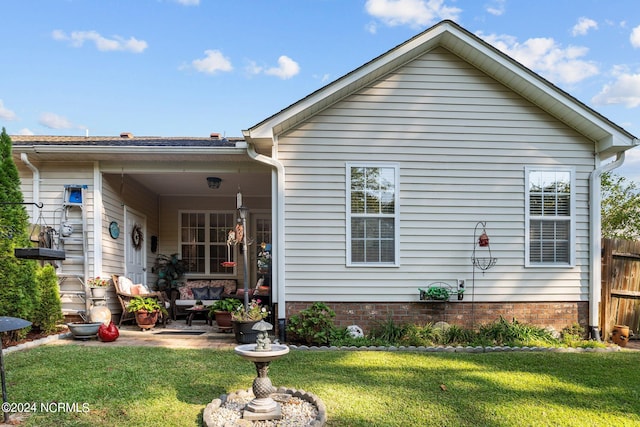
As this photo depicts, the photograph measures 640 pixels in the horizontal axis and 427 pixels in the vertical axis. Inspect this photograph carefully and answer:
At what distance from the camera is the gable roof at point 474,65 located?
247 inches

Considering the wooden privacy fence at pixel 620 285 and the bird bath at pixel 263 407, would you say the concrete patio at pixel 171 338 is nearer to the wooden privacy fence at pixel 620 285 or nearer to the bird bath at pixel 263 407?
the bird bath at pixel 263 407

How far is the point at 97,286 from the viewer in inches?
275

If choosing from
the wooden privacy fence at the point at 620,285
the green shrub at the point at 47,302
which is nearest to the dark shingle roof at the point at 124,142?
the green shrub at the point at 47,302

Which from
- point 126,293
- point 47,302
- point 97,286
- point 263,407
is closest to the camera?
point 263,407

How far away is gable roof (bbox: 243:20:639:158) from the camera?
627 centimetres

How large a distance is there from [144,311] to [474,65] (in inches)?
272

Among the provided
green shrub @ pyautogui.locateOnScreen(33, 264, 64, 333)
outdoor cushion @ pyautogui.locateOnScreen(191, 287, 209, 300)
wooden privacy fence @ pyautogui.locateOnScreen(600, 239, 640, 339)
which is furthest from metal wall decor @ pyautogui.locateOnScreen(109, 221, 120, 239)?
wooden privacy fence @ pyautogui.locateOnScreen(600, 239, 640, 339)

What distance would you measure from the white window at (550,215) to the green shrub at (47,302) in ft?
25.0

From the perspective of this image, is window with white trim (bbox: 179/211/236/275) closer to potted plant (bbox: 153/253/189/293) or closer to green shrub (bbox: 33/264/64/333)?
potted plant (bbox: 153/253/189/293)

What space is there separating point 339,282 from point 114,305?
4353 mm

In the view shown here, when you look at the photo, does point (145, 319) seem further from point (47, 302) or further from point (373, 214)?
point (373, 214)

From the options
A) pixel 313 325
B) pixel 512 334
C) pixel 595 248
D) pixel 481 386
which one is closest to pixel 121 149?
pixel 313 325

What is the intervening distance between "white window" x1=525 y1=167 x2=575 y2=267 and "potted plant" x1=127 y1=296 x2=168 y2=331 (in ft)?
21.2

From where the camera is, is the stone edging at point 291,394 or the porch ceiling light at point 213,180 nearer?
the stone edging at point 291,394
